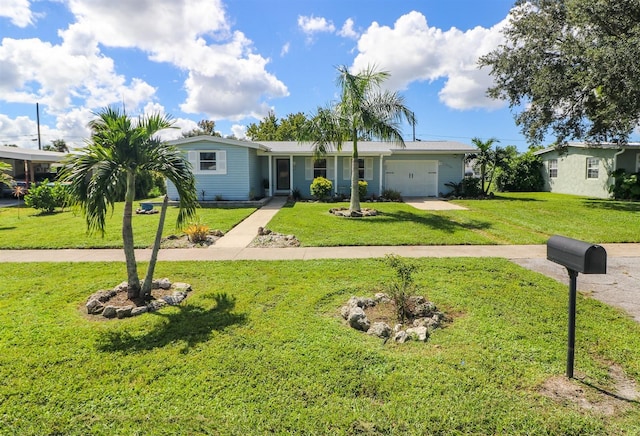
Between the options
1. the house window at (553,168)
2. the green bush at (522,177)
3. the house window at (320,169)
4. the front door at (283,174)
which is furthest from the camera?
the green bush at (522,177)

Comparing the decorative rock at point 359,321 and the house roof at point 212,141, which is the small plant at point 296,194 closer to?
the house roof at point 212,141

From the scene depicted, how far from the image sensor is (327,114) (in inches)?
519

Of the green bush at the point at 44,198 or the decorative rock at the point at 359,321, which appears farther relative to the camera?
the green bush at the point at 44,198

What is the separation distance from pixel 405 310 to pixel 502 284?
2.06 m

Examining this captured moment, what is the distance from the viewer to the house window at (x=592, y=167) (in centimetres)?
2061

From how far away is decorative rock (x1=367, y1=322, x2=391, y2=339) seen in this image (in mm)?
3947

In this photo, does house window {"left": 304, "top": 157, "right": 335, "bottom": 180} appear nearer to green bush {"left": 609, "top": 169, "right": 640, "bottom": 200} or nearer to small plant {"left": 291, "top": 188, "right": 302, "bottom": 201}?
small plant {"left": 291, "top": 188, "right": 302, "bottom": 201}

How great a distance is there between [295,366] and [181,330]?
1.48 m

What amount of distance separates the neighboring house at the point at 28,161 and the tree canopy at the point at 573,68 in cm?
2288

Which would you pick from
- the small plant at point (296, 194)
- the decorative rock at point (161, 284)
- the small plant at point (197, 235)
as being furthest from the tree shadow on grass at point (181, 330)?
the small plant at point (296, 194)

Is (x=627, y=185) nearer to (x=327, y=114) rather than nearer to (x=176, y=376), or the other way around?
(x=327, y=114)

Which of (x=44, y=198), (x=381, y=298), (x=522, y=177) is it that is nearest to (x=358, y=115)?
(x=381, y=298)

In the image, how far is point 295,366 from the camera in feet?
10.9

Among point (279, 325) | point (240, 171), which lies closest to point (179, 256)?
point (279, 325)
